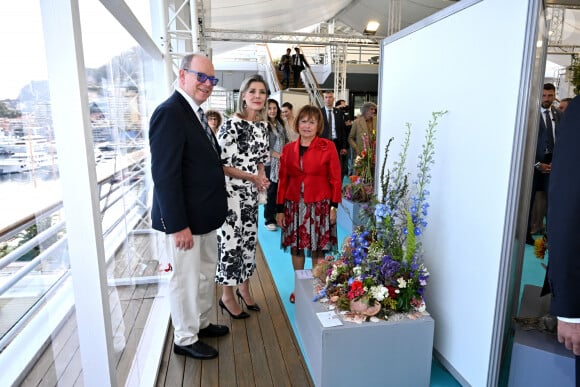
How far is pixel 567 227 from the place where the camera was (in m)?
1.03

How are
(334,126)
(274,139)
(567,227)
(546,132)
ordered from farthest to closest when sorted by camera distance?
(334,126)
(274,139)
(546,132)
(567,227)

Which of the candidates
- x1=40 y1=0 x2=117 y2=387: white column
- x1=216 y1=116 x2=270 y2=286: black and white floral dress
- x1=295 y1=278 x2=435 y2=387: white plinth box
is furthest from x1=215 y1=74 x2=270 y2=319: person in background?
x1=40 y1=0 x2=117 y2=387: white column

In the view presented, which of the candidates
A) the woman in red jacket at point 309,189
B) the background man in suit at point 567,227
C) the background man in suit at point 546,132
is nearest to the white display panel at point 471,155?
the background man in suit at point 567,227

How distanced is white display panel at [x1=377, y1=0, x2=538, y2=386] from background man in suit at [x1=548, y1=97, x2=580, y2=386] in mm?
482

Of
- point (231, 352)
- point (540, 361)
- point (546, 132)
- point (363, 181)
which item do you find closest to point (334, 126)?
point (363, 181)

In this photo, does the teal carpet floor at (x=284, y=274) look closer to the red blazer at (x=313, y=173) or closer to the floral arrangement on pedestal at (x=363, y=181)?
the floral arrangement on pedestal at (x=363, y=181)

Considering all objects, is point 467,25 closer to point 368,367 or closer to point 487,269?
point 487,269

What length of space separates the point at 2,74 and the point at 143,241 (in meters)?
2.43

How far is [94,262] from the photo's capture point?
1.28 meters

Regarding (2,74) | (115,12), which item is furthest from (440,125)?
(2,74)

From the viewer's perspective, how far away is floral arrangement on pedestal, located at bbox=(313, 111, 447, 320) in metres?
1.97

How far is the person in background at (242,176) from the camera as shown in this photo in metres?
2.40

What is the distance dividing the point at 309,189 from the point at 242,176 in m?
0.51

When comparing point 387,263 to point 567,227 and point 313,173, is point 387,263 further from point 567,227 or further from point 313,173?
point 567,227
